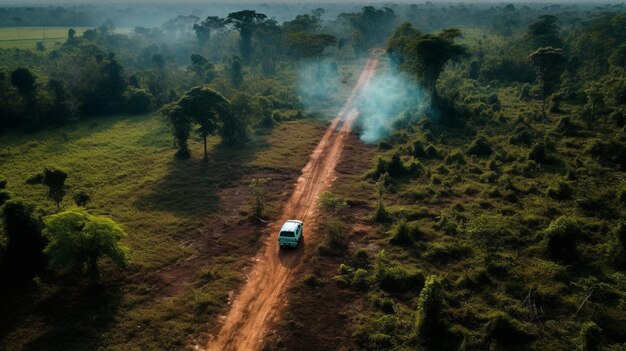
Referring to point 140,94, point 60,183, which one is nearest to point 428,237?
point 60,183

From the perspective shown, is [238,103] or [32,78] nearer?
[238,103]

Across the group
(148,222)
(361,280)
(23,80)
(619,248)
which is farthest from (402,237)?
(23,80)

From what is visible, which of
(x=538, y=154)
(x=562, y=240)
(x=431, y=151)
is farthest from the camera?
(x=431, y=151)

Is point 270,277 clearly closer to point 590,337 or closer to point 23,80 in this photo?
point 590,337

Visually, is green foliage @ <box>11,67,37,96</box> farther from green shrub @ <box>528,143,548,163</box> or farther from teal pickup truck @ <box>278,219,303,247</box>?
green shrub @ <box>528,143,548,163</box>

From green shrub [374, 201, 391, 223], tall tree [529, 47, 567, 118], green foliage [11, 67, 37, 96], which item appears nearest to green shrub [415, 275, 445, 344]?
green shrub [374, 201, 391, 223]

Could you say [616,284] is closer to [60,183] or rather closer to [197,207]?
[197,207]
